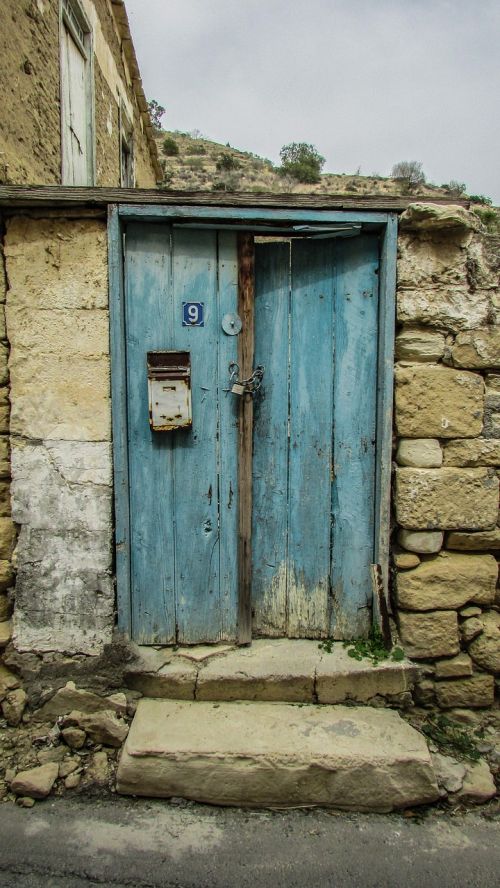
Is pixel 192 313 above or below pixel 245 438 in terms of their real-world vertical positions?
above

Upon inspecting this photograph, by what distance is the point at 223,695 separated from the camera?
8.61ft

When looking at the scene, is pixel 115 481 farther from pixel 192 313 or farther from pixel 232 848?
pixel 232 848

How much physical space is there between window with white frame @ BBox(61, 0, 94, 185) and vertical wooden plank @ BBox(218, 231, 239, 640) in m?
2.12

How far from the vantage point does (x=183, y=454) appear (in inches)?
108

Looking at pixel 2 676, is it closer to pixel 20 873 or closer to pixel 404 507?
pixel 20 873

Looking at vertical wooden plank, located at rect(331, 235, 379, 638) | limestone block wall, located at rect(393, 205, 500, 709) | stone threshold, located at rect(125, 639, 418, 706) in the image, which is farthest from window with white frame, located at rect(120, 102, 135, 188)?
stone threshold, located at rect(125, 639, 418, 706)

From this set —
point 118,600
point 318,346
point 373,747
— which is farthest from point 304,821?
point 318,346

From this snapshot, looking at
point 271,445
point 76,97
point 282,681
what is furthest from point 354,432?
point 76,97

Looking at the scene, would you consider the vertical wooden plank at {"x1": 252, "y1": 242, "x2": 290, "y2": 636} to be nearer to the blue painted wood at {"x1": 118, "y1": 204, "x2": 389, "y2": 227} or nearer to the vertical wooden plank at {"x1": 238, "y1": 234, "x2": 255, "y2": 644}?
the vertical wooden plank at {"x1": 238, "y1": 234, "x2": 255, "y2": 644}

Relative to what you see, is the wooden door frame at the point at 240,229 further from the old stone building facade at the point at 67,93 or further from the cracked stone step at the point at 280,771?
the old stone building facade at the point at 67,93

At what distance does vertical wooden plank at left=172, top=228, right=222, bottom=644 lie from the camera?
2.66 meters

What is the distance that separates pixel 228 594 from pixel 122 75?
239 inches

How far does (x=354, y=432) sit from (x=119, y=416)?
1.18 metres

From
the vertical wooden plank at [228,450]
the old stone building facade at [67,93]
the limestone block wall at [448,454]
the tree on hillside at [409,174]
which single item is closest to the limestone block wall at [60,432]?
the vertical wooden plank at [228,450]
